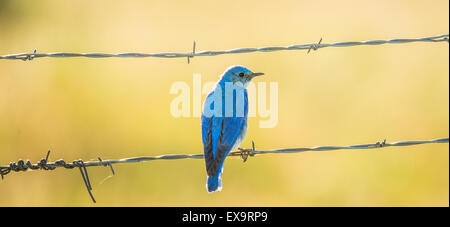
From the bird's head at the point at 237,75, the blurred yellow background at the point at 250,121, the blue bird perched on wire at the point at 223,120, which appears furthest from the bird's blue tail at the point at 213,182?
the blurred yellow background at the point at 250,121

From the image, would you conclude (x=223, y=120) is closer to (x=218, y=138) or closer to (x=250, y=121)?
(x=218, y=138)

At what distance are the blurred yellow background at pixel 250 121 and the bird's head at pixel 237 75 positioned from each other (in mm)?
1640

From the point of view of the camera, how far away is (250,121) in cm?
902

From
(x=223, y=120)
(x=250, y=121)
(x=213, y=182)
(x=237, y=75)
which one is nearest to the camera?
(x=213, y=182)

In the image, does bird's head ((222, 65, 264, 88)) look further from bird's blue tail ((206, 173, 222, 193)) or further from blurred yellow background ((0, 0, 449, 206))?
blurred yellow background ((0, 0, 449, 206))

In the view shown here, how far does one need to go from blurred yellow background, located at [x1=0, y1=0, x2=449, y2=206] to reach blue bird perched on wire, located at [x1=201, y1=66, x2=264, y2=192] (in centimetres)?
171

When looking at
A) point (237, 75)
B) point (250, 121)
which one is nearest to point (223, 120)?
point (237, 75)

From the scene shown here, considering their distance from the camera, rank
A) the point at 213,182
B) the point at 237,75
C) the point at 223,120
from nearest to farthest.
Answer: the point at 213,182 → the point at 223,120 → the point at 237,75

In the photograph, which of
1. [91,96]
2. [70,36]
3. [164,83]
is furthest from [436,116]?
[70,36]

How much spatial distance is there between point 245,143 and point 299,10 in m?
3.50

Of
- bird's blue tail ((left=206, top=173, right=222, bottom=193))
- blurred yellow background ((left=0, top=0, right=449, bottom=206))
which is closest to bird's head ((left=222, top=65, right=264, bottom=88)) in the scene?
bird's blue tail ((left=206, top=173, right=222, bottom=193))

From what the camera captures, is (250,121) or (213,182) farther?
(250,121)

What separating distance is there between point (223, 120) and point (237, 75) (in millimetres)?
889

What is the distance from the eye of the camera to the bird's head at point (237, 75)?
283 inches
